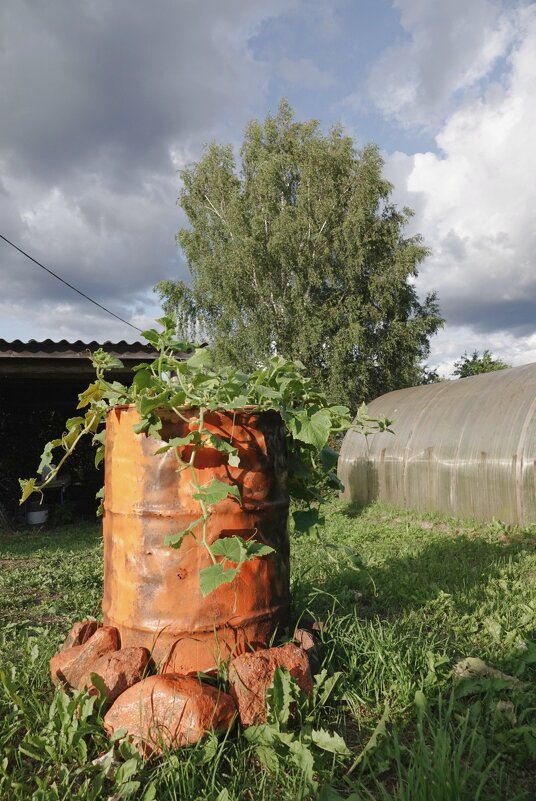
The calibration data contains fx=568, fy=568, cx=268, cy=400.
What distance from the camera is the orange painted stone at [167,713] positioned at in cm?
180

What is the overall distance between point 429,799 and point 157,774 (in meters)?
0.79

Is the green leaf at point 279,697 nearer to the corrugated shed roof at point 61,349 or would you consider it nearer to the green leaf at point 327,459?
the green leaf at point 327,459

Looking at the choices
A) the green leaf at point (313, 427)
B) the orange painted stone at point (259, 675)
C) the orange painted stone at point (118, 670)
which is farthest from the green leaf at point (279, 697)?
the green leaf at point (313, 427)

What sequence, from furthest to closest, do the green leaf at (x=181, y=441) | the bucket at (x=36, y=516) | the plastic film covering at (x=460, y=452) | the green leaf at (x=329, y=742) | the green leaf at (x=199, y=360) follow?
the bucket at (x=36, y=516) < the plastic film covering at (x=460, y=452) < the green leaf at (x=199, y=360) < the green leaf at (x=181, y=441) < the green leaf at (x=329, y=742)

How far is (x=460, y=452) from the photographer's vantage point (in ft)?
27.7

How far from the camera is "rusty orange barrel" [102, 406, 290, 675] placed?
83.1 inches

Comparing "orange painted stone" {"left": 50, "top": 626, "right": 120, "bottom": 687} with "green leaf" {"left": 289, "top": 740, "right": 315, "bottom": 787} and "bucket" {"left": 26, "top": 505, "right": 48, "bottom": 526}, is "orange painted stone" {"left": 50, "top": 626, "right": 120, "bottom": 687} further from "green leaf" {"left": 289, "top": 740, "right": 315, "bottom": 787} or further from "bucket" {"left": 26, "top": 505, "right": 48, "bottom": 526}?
"bucket" {"left": 26, "top": 505, "right": 48, "bottom": 526}

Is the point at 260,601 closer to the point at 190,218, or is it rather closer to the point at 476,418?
the point at 476,418

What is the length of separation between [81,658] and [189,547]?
0.63 metres

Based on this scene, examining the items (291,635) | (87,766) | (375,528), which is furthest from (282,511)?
(375,528)

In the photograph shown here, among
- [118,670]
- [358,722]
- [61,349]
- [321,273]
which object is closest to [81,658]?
[118,670]

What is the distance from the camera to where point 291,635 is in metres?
2.41

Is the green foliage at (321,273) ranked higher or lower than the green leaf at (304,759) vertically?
higher

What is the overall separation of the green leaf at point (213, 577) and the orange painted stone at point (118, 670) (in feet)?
1.49
